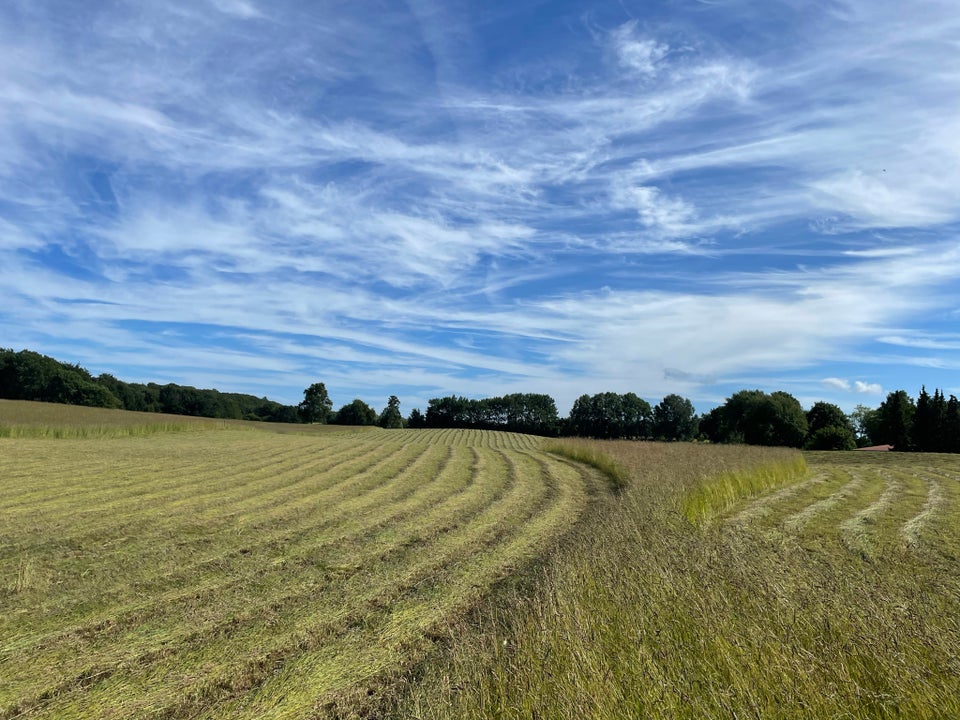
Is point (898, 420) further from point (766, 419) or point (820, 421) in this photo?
point (766, 419)

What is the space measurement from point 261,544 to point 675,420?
99.1 metres

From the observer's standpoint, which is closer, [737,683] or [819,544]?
[737,683]

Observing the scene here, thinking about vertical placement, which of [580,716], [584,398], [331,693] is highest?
[584,398]

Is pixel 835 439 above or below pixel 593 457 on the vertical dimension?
above

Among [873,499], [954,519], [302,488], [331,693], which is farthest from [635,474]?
[331,693]

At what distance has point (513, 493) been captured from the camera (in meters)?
15.1

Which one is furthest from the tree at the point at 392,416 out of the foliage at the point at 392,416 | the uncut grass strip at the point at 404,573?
the uncut grass strip at the point at 404,573

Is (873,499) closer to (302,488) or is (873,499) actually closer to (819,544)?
(819,544)

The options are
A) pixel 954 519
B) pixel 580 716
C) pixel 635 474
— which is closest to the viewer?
pixel 580 716

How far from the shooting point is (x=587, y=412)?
104625 mm

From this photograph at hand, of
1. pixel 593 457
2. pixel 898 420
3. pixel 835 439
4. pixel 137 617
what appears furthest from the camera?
pixel 898 420

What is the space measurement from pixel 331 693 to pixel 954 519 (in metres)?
12.6

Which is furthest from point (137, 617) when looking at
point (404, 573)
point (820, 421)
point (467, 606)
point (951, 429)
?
point (820, 421)

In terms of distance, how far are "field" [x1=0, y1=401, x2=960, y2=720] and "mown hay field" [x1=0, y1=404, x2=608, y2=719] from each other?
3 cm
